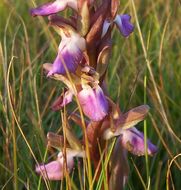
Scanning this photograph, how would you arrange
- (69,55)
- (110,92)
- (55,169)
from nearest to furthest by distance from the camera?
(69,55) → (55,169) → (110,92)

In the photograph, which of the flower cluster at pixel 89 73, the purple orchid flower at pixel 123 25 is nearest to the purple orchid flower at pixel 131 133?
the flower cluster at pixel 89 73

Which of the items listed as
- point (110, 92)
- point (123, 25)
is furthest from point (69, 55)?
point (110, 92)

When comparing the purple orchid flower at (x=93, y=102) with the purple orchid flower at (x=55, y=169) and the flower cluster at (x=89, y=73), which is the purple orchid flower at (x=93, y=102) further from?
the purple orchid flower at (x=55, y=169)

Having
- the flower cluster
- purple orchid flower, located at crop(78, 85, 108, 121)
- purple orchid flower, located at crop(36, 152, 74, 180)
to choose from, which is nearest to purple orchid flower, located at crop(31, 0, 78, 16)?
the flower cluster

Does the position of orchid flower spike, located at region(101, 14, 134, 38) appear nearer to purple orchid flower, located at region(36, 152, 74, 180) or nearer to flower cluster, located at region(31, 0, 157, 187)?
flower cluster, located at region(31, 0, 157, 187)

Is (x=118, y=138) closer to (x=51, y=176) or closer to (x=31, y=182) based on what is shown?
(x=51, y=176)

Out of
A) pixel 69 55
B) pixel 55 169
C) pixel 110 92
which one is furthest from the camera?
pixel 110 92

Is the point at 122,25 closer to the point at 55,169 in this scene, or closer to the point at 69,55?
the point at 69,55
